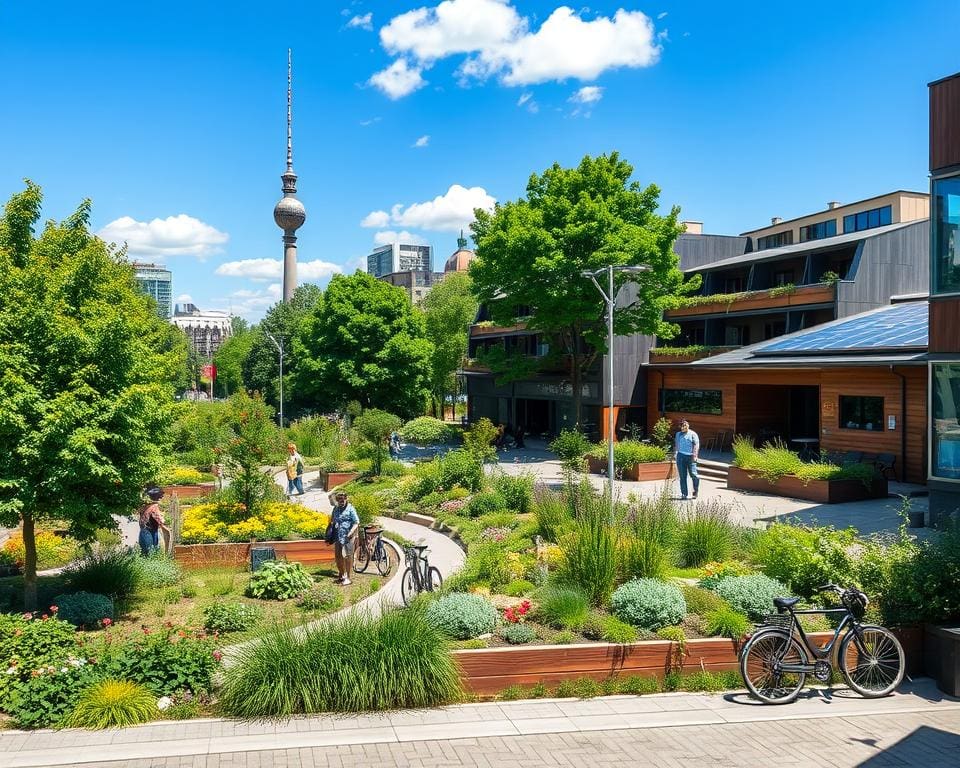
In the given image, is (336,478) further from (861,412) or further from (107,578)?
(861,412)

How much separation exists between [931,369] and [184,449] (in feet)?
88.3

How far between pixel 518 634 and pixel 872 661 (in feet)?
12.2

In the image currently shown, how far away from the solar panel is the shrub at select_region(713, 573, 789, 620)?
14358mm

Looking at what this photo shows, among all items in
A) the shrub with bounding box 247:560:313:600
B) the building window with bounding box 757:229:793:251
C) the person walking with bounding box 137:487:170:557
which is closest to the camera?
the shrub with bounding box 247:560:313:600

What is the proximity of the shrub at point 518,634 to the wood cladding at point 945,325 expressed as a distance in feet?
34.8

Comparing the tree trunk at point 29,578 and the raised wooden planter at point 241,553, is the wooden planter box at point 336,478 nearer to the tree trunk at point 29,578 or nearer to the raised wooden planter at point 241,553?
the raised wooden planter at point 241,553

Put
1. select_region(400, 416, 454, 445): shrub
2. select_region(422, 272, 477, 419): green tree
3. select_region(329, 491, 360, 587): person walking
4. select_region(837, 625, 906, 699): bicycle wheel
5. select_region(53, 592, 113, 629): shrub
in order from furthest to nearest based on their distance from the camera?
select_region(422, 272, 477, 419): green tree → select_region(400, 416, 454, 445): shrub → select_region(329, 491, 360, 587): person walking → select_region(53, 592, 113, 629): shrub → select_region(837, 625, 906, 699): bicycle wheel

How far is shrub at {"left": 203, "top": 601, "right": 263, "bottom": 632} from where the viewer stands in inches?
385

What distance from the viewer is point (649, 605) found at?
887 cm

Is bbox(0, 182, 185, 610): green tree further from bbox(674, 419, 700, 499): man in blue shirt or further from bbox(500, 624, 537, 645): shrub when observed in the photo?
bbox(674, 419, 700, 499): man in blue shirt

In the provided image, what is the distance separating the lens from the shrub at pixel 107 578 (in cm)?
1130

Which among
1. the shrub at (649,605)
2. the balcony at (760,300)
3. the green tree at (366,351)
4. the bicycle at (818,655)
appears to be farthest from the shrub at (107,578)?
the green tree at (366,351)

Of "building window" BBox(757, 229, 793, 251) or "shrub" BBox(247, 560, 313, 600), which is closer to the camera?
"shrub" BBox(247, 560, 313, 600)

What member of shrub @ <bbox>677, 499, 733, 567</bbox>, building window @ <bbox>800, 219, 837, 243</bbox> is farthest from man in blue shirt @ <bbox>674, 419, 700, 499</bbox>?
building window @ <bbox>800, 219, 837, 243</bbox>
